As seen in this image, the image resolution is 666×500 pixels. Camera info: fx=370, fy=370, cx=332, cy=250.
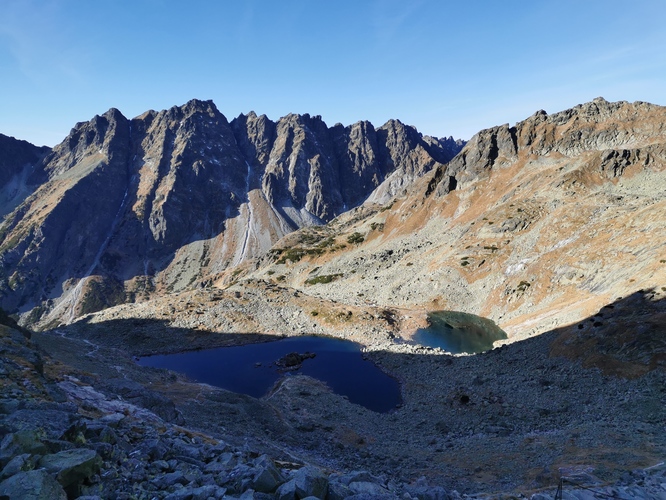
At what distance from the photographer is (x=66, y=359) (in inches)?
1912

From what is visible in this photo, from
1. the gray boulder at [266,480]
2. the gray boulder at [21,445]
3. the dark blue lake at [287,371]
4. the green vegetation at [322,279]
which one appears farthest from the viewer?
the green vegetation at [322,279]

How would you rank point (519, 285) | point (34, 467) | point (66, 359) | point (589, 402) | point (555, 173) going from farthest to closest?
1. point (555, 173)
2. point (519, 285)
3. point (66, 359)
4. point (589, 402)
5. point (34, 467)

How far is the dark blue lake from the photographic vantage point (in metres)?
54.4

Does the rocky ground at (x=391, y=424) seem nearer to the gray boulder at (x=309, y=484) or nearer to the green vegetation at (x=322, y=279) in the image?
the gray boulder at (x=309, y=484)

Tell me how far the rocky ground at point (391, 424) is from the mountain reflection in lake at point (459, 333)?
10.3 m

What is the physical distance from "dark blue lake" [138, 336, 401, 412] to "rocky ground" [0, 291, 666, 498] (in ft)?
10.8

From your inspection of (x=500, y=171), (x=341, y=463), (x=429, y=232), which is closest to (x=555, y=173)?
(x=500, y=171)

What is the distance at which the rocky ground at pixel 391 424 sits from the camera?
1248 centimetres

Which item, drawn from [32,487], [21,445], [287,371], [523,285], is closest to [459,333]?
[523,285]

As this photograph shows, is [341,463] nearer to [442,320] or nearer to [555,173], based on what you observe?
[442,320]

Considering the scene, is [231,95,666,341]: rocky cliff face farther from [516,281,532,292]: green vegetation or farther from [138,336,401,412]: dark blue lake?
[138,336,401,412]: dark blue lake

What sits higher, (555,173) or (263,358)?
(555,173)

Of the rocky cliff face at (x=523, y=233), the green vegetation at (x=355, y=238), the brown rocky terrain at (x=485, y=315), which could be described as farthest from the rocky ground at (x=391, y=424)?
the green vegetation at (x=355, y=238)

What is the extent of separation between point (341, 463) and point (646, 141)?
16272cm
